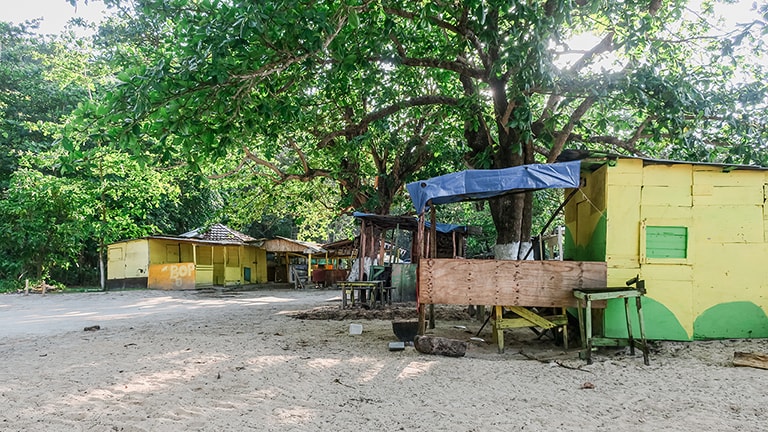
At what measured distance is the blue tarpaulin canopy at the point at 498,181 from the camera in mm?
6770

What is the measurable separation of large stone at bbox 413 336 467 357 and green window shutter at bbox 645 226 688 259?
10.1ft

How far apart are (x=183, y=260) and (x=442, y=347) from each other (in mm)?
24327

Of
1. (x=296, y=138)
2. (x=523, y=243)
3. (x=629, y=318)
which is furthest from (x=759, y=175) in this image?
(x=296, y=138)

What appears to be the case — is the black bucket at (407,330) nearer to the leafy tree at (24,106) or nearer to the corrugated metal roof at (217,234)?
the corrugated metal roof at (217,234)

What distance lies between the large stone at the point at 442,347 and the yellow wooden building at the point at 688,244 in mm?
2181

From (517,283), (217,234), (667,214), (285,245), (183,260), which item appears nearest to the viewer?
(517,283)

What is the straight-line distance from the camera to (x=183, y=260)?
2777 cm

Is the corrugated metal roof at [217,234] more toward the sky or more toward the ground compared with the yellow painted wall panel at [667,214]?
more toward the ground

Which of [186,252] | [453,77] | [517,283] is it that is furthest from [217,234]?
[517,283]

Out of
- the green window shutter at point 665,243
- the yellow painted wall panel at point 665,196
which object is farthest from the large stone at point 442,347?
the yellow painted wall panel at point 665,196

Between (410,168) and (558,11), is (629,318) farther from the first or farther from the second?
(410,168)

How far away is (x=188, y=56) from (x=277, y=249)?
874 inches

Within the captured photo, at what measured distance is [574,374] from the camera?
227 inches

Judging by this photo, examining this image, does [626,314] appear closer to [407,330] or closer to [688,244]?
[688,244]
